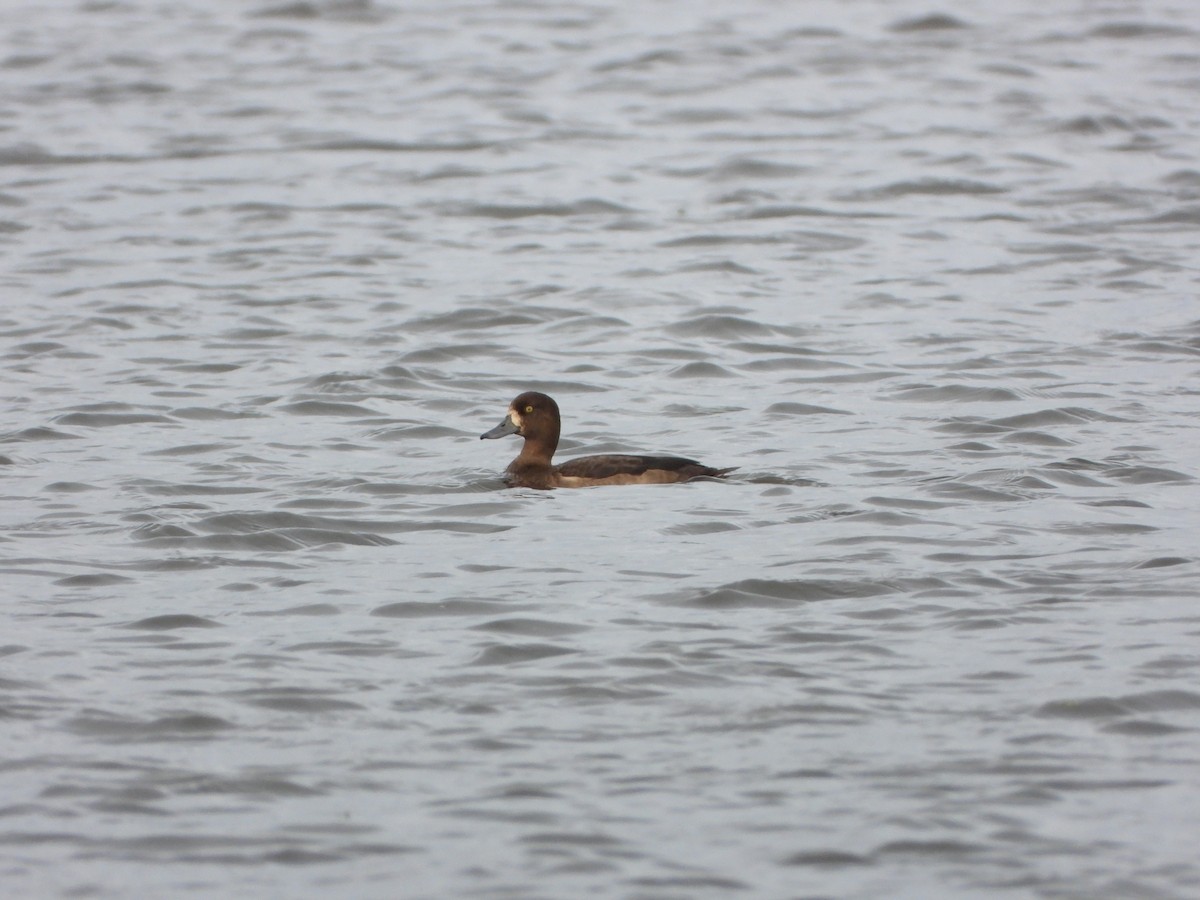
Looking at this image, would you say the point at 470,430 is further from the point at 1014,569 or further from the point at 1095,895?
the point at 1095,895

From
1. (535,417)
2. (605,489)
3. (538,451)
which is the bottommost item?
(605,489)

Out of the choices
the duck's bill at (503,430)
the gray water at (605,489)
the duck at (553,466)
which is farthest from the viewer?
the duck's bill at (503,430)

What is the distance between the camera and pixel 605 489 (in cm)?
1036

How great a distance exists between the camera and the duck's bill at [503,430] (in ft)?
35.4

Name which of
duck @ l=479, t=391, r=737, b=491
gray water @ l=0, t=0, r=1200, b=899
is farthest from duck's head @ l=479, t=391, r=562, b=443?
gray water @ l=0, t=0, r=1200, b=899

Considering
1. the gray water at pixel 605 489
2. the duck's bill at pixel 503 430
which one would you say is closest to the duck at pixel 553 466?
the duck's bill at pixel 503 430

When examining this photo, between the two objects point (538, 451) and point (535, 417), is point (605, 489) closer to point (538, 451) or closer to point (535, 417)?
point (538, 451)

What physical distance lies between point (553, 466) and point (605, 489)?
469 millimetres

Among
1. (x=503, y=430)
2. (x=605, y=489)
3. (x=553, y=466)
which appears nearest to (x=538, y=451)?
(x=553, y=466)

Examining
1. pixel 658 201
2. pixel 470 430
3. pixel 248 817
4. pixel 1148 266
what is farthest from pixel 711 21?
pixel 248 817

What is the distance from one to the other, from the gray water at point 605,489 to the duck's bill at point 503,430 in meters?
0.38

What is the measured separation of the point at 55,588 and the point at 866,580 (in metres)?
3.47

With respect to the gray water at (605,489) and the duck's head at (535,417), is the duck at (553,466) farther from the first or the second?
the gray water at (605,489)

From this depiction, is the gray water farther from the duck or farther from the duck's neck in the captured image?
the duck's neck
